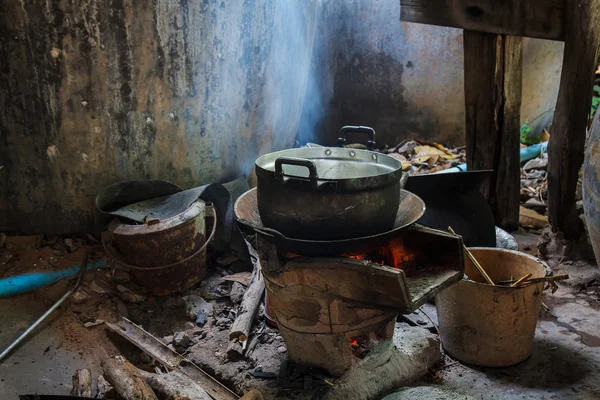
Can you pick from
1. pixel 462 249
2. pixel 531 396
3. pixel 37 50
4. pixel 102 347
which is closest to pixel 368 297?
pixel 462 249

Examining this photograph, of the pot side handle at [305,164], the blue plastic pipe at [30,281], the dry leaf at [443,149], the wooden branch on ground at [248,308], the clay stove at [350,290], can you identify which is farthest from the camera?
the dry leaf at [443,149]

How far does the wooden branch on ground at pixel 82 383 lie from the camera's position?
3.07m

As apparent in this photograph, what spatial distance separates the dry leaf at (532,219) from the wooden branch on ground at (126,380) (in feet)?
13.3

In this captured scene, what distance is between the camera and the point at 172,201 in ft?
14.3

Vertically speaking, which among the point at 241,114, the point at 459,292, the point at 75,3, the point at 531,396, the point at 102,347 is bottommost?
the point at 531,396

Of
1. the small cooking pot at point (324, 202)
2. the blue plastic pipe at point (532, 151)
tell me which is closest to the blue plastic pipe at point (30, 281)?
the small cooking pot at point (324, 202)

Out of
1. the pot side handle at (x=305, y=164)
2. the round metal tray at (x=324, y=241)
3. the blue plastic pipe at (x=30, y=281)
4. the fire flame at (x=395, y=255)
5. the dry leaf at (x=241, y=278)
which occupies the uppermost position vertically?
the pot side handle at (x=305, y=164)

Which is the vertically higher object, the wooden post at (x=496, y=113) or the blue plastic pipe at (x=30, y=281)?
the wooden post at (x=496, y=113)

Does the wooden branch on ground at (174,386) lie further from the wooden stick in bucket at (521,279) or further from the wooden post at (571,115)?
the wooden post at (571,115)

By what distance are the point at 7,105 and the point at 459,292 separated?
355 centimetres

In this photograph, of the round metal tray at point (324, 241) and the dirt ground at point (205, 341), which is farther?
the dirt ground at point (205, 341)

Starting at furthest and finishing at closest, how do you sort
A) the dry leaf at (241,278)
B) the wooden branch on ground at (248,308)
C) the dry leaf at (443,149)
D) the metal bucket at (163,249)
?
the dry leaf at (443,149), the dry leaf at (241,278), the metal bucket at (163,249), the wooden branch on ground at (248,308)

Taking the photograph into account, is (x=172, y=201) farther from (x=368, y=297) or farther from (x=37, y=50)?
(x=368, y=297)

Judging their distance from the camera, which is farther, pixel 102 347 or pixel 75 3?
pixel 75 3
